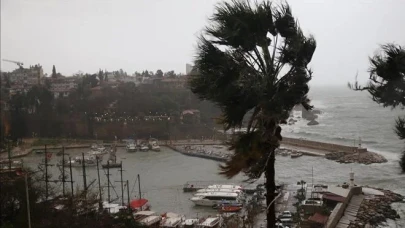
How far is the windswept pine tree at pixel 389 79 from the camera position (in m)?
1.75

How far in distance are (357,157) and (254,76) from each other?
1142 centimetres

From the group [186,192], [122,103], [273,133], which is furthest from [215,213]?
[122,103]

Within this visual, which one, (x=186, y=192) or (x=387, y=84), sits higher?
(x=387, y=84)

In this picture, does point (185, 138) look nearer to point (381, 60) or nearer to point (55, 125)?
point (55, 125)

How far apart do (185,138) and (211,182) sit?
820 centimetres

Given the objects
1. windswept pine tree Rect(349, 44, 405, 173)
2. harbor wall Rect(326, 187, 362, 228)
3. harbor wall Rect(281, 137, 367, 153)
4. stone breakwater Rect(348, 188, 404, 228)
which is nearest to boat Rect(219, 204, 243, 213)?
harbor wall Rect(326, 187, 362, 228)

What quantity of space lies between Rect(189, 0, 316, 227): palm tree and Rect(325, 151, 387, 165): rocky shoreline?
10.6 m

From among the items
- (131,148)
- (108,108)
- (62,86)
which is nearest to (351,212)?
(131,148)

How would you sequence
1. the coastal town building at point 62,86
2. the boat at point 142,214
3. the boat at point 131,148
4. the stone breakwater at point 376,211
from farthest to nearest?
the coastal town building at point 62,86
the boat at point 131,148
the boat at point 142,214
the stone breakwater at point 376,211

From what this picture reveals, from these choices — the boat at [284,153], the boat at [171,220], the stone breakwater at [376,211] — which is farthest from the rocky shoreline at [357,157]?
the boat at [171,220]

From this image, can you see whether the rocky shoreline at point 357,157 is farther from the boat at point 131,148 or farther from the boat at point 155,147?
the boat at point 131,148

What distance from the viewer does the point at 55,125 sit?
16.7m

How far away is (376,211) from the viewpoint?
5.80 metres

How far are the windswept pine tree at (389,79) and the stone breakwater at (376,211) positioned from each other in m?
3.42
